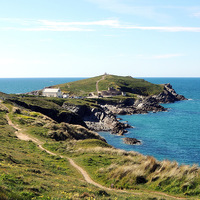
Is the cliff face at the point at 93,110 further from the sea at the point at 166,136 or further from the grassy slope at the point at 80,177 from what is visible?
the grassy slope at the point at 80,177

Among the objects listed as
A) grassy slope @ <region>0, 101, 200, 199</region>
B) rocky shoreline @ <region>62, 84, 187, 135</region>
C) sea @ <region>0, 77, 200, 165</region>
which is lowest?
sea @ <region>0, 77, 200, 165</region>

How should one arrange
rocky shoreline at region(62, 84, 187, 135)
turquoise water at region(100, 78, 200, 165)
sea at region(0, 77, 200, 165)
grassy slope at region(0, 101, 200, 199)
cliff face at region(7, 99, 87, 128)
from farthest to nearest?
rocky shoreline at region(62, 84, 187, 135), cliff face at region(7, 99, 87, 128), turquoise water at region(100, 78, 200, 165), sea at region(0, 77, 200, 165), grassy slope at region(0, 101, 200, 199)

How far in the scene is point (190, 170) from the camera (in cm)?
2467

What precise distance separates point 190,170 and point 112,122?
245 feet

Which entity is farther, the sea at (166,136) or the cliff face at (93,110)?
the cliff face at (93,110)

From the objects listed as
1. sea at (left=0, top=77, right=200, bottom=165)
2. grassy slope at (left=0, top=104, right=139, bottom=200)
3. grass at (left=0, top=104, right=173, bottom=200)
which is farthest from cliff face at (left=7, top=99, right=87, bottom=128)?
grassy slope at (left=0, top=104, right=139, bottom=200)

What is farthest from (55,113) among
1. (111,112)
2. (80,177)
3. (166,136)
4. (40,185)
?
(40,185)

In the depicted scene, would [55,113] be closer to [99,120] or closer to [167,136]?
[99,120]

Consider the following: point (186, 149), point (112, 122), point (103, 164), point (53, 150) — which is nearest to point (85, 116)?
point (112, 122)

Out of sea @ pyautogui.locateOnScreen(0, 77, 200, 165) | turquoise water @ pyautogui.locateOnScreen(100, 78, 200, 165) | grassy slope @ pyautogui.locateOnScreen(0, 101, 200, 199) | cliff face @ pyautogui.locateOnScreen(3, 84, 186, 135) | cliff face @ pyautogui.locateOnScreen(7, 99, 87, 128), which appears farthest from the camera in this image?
cliff face @ pyautogui.locateOnScreen(3, 84, 186, 135)

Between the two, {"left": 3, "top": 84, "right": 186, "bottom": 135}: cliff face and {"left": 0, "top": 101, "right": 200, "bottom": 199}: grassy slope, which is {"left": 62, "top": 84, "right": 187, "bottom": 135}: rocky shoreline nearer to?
{"left": 3, "top": 84, "right": 186, "bottom": 135}: cliff face

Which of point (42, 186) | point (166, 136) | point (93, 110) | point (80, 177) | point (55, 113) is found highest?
point (42, 186)

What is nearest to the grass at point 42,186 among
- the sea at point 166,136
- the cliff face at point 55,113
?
the sea at point 166,136

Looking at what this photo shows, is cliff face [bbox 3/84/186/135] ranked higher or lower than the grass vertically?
lower
